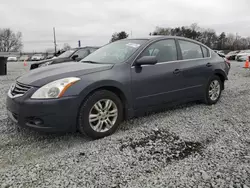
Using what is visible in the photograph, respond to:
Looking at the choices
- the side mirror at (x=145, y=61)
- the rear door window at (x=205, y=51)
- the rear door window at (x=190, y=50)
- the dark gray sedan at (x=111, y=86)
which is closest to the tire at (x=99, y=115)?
the dark gray sedan at (x=111, y=86)

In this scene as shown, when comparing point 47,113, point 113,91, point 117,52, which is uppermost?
point 117,52

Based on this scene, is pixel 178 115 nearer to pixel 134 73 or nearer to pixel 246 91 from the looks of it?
pixel 134 73

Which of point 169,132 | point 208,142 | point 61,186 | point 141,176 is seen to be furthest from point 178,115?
point 61,186

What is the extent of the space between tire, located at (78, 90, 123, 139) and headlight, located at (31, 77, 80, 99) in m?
0.33

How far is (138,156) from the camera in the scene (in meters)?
2.63

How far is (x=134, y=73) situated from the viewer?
338cm

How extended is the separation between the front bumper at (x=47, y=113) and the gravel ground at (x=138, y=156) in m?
0.32

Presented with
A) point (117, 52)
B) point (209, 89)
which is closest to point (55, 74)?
point (117, 52)

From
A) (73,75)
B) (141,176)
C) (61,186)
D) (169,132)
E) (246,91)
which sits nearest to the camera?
(61,186)

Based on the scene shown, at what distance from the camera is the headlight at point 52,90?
2.75 metres

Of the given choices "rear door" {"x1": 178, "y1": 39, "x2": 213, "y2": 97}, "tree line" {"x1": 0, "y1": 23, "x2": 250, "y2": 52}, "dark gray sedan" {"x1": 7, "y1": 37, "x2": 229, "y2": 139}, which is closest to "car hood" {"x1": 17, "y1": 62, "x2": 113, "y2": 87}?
"dark gray sedan" {"x1": 7, "y1": 37, "x2": 229, "y2": 139}

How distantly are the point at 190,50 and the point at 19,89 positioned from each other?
3181mm

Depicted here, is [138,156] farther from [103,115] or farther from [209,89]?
[209,89]

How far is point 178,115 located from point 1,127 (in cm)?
304
